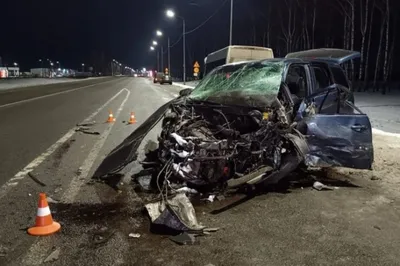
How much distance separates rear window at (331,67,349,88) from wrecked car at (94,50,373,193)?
0.87 feet

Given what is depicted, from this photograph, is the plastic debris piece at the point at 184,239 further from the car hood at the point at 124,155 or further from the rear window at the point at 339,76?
the rear window at the point at 339,76

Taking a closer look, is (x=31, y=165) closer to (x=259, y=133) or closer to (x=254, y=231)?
(x=259, y=133)

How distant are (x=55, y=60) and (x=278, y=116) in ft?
602

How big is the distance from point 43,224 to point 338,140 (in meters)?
4.02

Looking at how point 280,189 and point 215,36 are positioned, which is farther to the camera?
point 215,36

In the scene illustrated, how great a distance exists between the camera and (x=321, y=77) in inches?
261

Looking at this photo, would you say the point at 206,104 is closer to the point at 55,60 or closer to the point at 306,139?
the point at 306,139

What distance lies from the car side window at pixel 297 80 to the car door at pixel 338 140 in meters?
0.63

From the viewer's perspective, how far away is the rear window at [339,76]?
22.3 feet

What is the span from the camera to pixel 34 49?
164375mm

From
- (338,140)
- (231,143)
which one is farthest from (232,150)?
(338,140)

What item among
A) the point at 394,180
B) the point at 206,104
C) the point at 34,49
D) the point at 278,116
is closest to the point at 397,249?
the point at 278,116

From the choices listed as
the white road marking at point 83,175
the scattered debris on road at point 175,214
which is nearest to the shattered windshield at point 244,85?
the scattered debris on road at point 175,214

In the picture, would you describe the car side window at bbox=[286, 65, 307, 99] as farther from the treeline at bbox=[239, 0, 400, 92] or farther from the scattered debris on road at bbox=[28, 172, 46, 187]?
the treeline at bbox=[239, 0, 400, 92]
